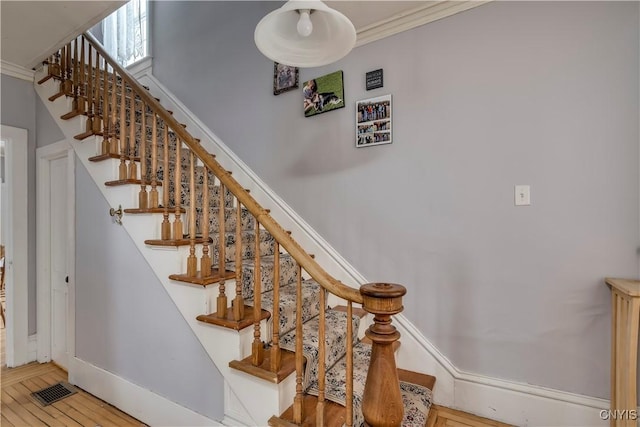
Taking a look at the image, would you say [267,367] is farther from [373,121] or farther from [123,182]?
[373,121]

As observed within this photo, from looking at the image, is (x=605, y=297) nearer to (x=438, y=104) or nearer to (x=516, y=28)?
(x=438, y=104)

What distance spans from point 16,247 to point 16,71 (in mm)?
1530

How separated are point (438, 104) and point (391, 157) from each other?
1.46 feet

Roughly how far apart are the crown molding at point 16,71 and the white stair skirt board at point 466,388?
244 cm

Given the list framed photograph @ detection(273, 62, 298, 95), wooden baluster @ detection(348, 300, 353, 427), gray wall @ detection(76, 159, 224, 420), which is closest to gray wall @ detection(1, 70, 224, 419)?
gray wall @ detection(76, 159, 224, 420)

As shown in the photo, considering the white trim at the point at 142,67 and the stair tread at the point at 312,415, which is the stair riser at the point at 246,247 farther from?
the white trim at the point at 142,67

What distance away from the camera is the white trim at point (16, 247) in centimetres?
258

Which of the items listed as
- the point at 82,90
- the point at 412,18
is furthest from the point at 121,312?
the point at 412,18

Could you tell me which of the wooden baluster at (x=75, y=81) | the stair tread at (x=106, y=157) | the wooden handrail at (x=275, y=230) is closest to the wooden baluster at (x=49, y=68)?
the wooden baluster at (x=75, y=81)

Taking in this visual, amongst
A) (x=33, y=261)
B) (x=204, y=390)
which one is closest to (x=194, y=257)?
(x=204, y=390)

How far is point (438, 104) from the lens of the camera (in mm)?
1953

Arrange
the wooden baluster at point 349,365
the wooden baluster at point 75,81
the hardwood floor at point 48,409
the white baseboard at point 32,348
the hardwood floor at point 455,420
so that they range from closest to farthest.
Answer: the wooden baluster at point 349,365, the hardwood floor at point 455,420, the hardwood floor at point 48,409, the wooden baluster at point 75,81, the white baseboard at point 32,348

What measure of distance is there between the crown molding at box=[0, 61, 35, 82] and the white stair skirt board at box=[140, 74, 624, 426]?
96.2 inches

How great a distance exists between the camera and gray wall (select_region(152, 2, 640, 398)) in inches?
60.6
